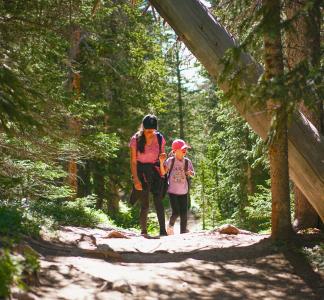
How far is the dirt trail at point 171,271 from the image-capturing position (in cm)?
462

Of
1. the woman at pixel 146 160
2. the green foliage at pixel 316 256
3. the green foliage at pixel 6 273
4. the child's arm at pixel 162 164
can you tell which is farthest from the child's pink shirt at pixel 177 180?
the green foliage at pixel 6 273

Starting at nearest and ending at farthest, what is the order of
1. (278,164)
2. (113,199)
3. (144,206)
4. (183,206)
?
(278,164)
(144,206)
(183,206)
(113,199)

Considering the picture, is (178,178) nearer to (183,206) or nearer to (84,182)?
(183,206)

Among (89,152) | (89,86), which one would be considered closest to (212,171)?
(89,86)

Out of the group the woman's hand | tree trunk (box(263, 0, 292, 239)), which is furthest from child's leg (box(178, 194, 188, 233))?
tree trunk (box(263, 0, 292, 239))

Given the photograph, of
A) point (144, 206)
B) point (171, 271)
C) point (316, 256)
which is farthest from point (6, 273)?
point (144, 206)

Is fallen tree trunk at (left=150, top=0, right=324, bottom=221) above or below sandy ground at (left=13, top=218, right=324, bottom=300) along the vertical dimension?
above

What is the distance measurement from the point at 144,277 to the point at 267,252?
2.01 metres

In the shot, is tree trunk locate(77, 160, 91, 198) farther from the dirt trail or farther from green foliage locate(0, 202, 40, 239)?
green foliage locate(0, 202, 40, 239)

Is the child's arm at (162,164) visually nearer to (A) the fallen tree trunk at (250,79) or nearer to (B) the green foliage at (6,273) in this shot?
(A) the fallen tree trunk at (250,79)

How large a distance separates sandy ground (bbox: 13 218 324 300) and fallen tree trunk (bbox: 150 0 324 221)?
1.03 meters

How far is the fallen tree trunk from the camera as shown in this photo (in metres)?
6.47

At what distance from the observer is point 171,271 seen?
550 cm

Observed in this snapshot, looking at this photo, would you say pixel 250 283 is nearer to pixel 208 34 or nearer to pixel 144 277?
pixel 144 277
